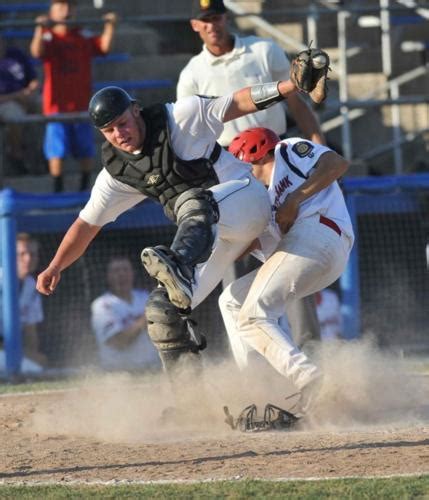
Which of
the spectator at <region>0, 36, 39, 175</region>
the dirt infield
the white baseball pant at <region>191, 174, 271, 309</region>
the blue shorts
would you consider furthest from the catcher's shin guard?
the spectator at <region>0, 36, 39, 175</region>

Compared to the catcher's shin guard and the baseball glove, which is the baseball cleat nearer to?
the catcher's shin guard

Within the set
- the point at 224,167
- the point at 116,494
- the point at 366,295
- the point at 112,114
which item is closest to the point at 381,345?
the point at 366,295

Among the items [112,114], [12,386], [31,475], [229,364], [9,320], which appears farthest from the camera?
[9,320]

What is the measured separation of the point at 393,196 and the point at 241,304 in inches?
190

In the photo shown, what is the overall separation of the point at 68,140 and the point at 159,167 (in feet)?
17.6

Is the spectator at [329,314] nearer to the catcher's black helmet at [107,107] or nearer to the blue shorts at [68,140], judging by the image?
the blue shorts at [68,140]

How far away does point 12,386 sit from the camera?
9.48 metres

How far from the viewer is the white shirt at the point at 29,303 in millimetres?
10633

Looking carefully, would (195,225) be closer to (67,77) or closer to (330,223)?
(330,223)

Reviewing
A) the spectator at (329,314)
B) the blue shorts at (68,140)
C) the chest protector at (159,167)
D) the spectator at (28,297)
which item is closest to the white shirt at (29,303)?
the spectator at (28,297)

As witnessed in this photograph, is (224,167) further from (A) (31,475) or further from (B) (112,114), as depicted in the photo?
(A) (31,475)

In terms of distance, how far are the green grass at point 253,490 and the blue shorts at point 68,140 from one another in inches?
270

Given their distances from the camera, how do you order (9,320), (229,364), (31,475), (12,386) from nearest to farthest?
(31,475) → (229,364) → (12,386) → (9,320)

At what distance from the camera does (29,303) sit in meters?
10.7
